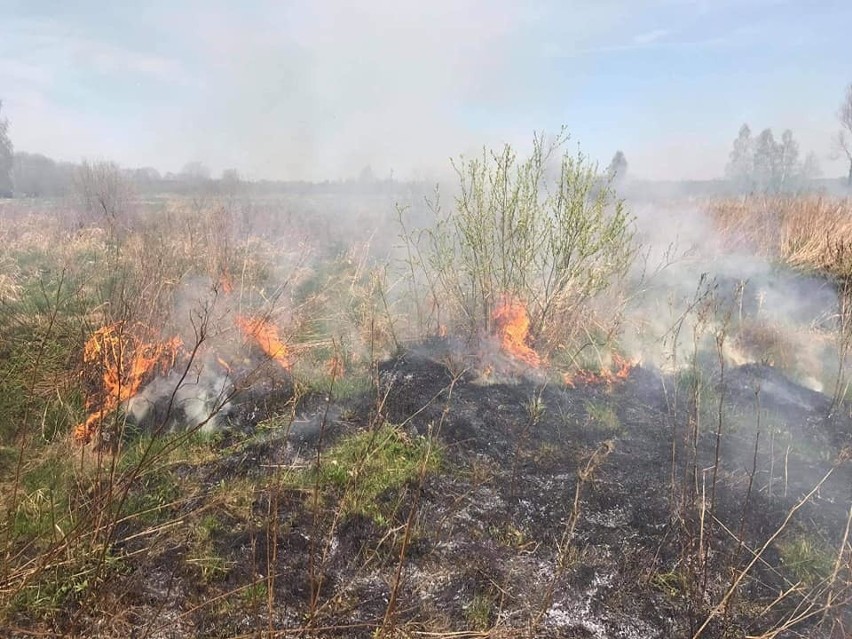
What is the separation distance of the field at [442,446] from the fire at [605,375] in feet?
0.16

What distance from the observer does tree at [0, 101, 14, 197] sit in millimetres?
23159

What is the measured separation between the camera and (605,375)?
6.70 metres

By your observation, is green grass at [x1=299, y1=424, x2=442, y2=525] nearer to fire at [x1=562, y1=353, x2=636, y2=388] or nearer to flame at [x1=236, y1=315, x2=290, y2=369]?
flame at [x1=236, y1=315, x2=290, y2=369]

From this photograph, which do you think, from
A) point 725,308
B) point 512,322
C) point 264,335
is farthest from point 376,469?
point 725,308

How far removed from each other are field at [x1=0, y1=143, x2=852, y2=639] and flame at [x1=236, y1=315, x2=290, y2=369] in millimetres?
37

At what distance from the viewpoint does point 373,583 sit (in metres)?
3.59

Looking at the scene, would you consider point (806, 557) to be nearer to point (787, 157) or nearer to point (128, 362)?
point (128, 362)

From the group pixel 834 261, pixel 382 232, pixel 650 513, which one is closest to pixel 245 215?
pixel 382 232

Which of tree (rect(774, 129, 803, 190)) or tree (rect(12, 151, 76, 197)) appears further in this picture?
tree (rect(774, 129, 803, 190))

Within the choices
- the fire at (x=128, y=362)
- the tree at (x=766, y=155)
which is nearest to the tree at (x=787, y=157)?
the tree at (x=766, y=155)

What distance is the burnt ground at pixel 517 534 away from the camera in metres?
3.32

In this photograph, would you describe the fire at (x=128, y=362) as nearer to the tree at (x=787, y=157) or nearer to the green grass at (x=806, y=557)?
the green grass at (x=806, y=557)

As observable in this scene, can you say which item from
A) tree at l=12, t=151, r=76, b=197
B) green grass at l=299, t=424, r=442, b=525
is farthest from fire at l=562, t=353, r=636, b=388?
tree at l=12, t=151, r=76, b=197

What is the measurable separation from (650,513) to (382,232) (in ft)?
34.5
